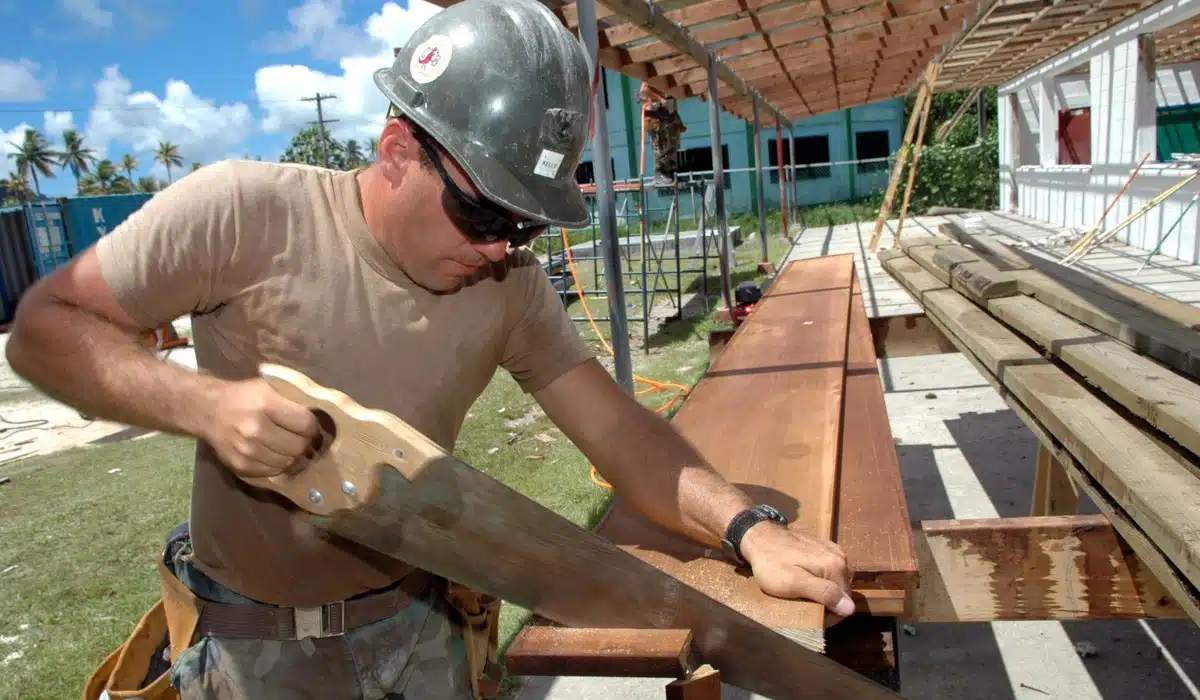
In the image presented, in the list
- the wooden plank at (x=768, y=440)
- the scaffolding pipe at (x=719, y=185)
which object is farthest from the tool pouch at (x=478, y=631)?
the scaffolding pipe at (x=719, y=185)

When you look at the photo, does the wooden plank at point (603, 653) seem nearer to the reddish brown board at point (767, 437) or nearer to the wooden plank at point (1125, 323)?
the reddish brown board at point (767, 437)

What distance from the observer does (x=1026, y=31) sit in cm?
1240

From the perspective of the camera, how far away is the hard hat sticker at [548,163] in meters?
1.48

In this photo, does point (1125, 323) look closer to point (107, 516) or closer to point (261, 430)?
point (261, 430)

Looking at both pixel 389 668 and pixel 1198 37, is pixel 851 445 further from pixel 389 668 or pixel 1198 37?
pixel 1198 37

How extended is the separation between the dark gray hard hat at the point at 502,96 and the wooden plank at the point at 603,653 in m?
0.70

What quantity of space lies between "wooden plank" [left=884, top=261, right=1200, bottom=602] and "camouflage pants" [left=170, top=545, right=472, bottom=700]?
1.50 m

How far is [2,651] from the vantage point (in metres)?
3.84

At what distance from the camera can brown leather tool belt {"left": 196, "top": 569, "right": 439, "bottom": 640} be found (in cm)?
173

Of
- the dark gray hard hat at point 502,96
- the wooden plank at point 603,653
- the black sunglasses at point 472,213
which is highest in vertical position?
the dark gray hard hat at point 502,96

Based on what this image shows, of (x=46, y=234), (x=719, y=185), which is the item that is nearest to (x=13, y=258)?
(x=46, y=234)

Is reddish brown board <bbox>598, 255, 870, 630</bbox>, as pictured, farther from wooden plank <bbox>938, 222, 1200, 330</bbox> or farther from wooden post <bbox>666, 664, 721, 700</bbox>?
wooden plank <bbox>938, 222, 1200, 330</bbox>

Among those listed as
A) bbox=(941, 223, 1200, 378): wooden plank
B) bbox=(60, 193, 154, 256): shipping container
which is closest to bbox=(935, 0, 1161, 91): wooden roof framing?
bbox=(941, 223, 1200, 378): wooden plank

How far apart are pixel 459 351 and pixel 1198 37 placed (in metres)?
16.6
